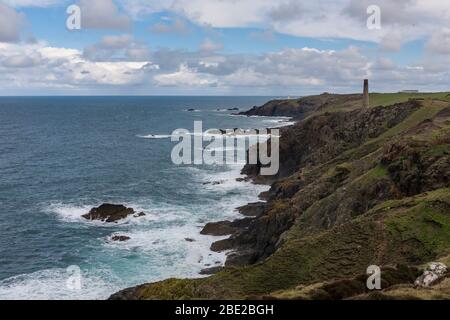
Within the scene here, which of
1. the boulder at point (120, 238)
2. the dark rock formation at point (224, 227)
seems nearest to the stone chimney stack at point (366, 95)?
the dark rock formation at point (224, 227)

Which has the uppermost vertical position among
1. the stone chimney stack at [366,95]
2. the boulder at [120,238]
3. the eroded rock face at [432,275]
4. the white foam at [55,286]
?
the stone chimney stack at [366,95]

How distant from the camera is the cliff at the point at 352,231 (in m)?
23.2

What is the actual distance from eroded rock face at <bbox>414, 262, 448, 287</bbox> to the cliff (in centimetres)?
46

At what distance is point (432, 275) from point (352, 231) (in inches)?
376

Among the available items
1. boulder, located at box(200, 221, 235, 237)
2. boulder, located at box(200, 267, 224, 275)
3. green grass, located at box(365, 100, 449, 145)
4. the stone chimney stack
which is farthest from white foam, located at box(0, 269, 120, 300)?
the stone chimney stack

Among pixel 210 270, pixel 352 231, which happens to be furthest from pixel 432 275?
pixel 210 270

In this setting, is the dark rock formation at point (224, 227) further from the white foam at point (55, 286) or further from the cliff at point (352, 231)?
the white foam at point (55, 286)

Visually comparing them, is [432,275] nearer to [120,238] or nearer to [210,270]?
[210,270]

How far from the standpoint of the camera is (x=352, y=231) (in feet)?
93.4

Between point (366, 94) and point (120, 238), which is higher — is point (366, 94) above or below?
above

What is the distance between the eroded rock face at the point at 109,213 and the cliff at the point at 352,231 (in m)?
15.4

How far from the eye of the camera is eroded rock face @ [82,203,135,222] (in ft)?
190

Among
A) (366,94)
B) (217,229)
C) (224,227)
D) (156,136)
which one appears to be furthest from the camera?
(156,136)
